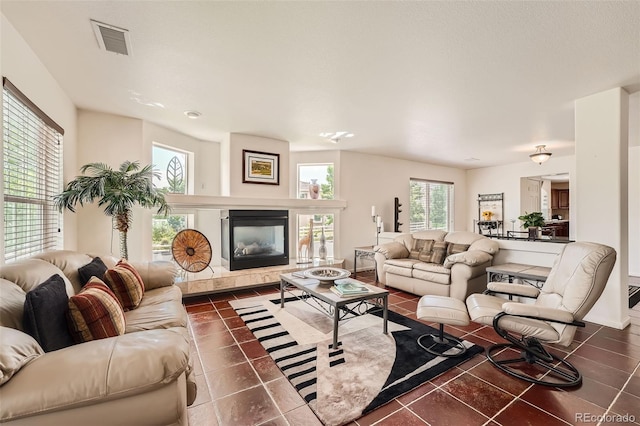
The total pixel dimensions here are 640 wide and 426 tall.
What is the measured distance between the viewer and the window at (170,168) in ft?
14.4

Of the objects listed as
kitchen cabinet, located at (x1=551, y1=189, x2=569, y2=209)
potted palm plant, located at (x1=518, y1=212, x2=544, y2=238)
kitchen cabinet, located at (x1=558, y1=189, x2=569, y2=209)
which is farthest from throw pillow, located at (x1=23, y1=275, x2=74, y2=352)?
kitchen cabinet, located at (x1=558, y1=189, x2=569, y2=209)

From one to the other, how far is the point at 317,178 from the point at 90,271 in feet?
13.8

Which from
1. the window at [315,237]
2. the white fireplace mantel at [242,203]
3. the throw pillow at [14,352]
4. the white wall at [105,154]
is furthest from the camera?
the window at [315,237]

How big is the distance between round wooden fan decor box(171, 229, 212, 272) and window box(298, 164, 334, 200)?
7.55ft

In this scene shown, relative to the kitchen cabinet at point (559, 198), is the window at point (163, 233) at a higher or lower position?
lower

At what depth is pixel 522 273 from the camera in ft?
10.4

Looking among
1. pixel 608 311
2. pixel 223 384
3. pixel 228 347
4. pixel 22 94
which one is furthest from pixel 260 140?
pixel 608 311

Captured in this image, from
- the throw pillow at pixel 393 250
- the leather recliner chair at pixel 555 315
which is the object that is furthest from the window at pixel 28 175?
the throw pillow at pixel 393 250

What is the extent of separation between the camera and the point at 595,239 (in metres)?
3.00

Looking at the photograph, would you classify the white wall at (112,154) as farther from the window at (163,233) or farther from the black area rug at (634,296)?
the black area rug at (634,296)

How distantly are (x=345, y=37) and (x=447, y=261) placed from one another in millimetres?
2964

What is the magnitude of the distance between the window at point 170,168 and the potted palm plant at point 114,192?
917 mm

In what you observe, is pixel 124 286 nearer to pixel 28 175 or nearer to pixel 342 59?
pixel 28 175

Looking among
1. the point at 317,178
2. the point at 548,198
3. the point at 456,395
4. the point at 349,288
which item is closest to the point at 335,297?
the point at 349,288
